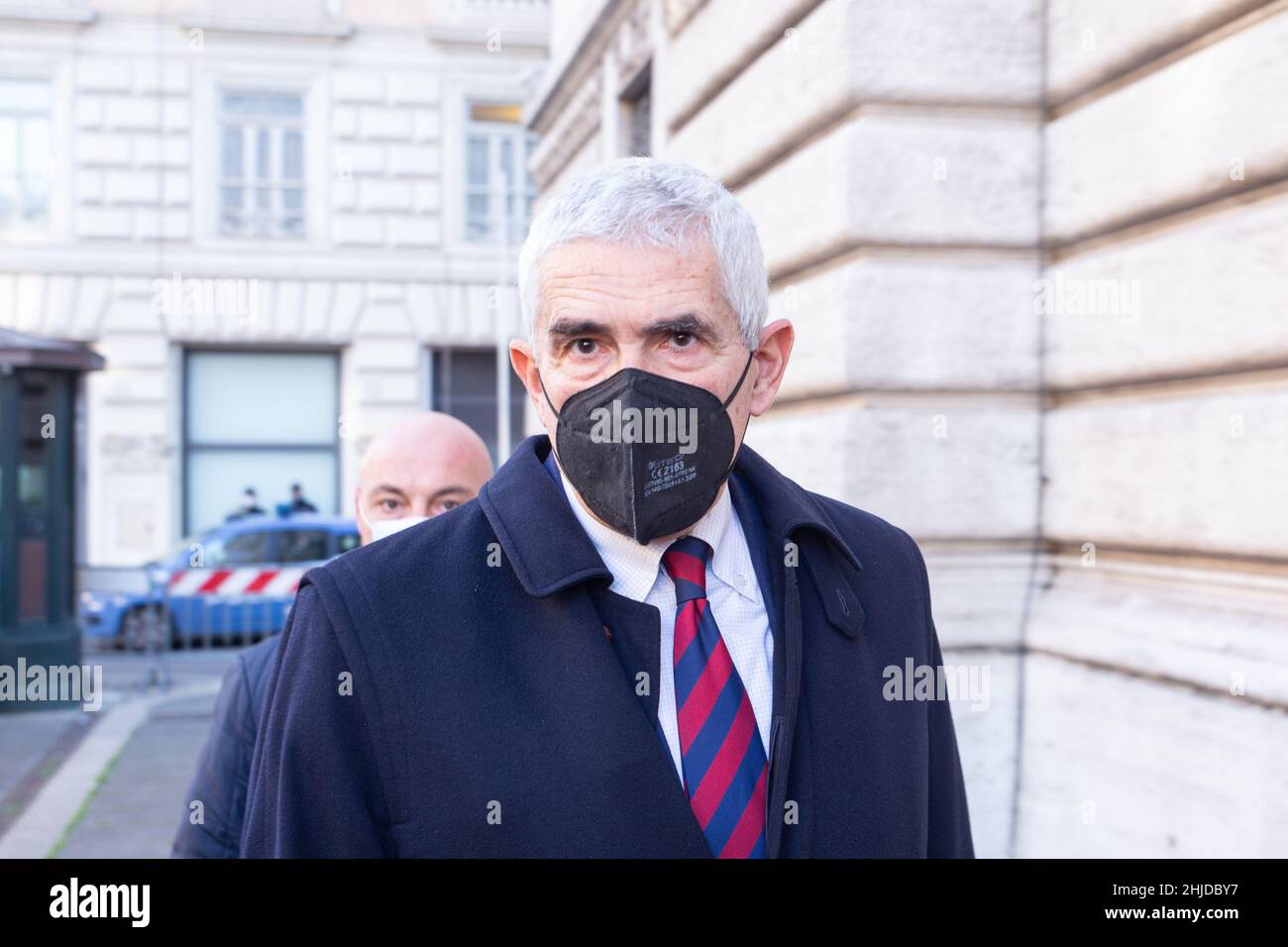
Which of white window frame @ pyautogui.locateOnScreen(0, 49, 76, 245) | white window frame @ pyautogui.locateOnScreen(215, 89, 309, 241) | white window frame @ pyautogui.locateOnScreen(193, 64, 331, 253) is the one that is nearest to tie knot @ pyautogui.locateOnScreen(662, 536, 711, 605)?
white window frame @ pyautogui.locateOnScreen(193, 64, 331, 253)

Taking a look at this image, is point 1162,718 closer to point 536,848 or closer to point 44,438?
point 536,848

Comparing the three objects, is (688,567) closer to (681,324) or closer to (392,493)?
(681,324)

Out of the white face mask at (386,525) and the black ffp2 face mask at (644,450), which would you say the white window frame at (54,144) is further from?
the black ffp2 face mask at (644,450)

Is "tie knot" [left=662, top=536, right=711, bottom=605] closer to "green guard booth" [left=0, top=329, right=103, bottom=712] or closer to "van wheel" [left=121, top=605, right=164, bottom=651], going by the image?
"green guard booth" [left=0, top=329, right=103, bottom=712]

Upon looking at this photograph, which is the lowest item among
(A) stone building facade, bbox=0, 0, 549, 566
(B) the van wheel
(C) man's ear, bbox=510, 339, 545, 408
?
(B) the van wheel

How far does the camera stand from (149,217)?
770 inches

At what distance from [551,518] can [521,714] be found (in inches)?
12.0

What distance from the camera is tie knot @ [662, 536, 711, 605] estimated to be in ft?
6.42

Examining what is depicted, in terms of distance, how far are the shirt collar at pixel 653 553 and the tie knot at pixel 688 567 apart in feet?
0.04

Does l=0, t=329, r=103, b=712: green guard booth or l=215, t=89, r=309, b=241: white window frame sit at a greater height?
l=215, t=89, r=309, b=241: white window frame

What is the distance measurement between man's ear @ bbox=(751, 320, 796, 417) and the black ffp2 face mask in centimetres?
15

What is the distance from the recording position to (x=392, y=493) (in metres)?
3.49

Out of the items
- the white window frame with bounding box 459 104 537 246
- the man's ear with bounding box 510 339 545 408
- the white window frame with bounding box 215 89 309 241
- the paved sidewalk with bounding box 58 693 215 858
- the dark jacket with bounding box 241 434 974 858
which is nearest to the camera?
the dark jacket with bounding box 241 434 974 858
